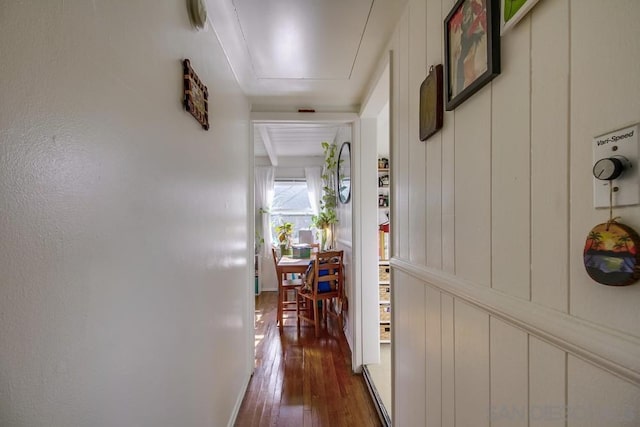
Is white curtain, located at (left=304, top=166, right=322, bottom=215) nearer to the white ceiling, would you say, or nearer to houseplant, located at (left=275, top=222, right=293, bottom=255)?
houseplant, located at (left=275, top=222, right=293, bottom=255)

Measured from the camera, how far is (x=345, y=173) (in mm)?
2850

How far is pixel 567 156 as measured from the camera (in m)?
0.48

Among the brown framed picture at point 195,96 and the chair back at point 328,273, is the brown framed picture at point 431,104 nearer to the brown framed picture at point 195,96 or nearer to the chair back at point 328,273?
the brown framed picture at point 195,96

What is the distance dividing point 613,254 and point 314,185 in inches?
174

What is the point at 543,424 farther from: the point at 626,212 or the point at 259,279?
the point at 259,279

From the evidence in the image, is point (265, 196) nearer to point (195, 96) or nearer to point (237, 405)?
point (237, 405)

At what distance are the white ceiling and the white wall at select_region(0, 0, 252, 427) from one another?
315mm

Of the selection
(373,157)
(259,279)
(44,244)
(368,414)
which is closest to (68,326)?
(44,244)

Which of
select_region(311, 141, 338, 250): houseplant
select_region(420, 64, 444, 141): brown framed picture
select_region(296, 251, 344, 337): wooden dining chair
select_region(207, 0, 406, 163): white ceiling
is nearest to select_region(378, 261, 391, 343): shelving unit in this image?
select_region(296, 251, 344, 337): wooden dining chair

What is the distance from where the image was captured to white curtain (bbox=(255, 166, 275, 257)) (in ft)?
15.6

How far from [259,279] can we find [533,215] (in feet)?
15.2

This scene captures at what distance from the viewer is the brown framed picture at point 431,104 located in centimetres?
93

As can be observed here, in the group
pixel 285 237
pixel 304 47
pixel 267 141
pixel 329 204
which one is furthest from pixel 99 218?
pixel 285 237

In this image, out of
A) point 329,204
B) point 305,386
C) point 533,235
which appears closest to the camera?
point 533,235
